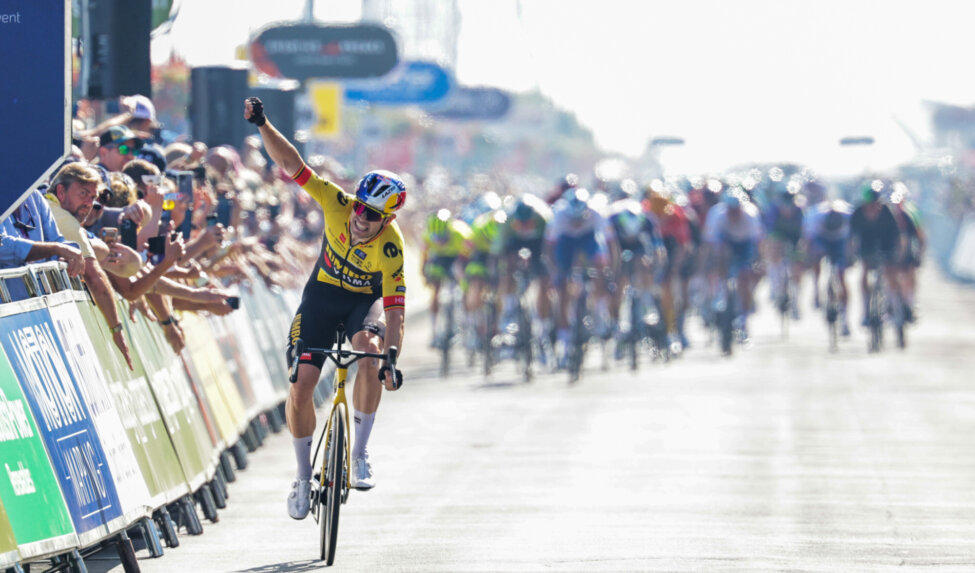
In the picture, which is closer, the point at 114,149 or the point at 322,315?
the point at 322,315

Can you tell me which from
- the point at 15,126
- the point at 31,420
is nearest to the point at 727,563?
the point at 31,420

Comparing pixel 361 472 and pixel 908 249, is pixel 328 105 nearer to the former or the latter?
pixel 908 249

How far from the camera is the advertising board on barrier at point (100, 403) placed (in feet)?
29.1

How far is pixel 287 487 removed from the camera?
12.4 metres

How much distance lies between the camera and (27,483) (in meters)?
7.65

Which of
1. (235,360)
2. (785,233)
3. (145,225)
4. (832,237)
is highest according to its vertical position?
(145,225)

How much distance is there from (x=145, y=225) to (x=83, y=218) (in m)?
1.80

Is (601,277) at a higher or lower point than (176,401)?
lower

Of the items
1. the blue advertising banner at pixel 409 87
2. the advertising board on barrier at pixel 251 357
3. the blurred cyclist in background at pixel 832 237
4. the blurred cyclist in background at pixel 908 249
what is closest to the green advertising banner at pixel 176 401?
the advertising board on barrier at pixel 251 357

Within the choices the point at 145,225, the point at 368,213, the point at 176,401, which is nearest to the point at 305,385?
the point at 368,213

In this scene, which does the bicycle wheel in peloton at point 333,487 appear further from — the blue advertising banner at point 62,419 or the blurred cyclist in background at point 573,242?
the blurred cyclist in background at point 573,242

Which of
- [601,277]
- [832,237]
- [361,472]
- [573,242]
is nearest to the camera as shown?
[361,472]

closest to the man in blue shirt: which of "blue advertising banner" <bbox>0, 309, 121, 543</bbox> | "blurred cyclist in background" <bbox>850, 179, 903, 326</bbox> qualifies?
"blue advertising banner" <bbox>0, 309, 121, 543</bbox>

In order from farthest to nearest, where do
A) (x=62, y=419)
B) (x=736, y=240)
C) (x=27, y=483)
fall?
(x=736, y=240) → (x=62, y=419) → (x=27, y=483)
